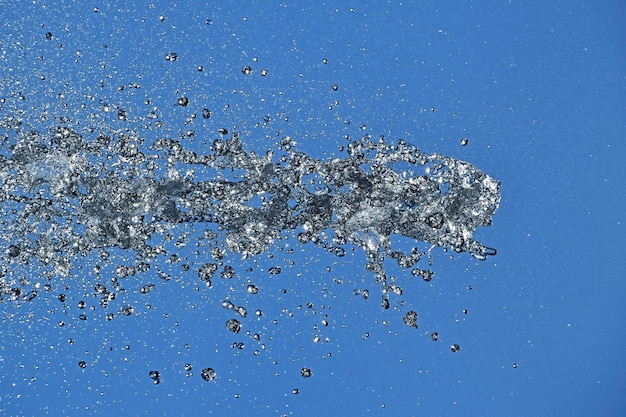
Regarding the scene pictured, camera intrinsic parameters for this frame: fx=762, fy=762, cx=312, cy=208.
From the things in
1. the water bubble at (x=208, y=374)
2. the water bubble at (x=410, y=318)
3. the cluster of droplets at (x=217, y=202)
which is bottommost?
the water bubble at (x=208, y=374)

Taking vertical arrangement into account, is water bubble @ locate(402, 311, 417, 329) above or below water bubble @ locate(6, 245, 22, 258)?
above

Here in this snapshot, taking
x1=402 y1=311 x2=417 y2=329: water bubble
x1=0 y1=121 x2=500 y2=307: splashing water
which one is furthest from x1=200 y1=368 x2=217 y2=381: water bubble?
x1=402 y1=311 x2=417 y2=329: water bubble

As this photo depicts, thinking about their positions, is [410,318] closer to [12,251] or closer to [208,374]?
[208,374]

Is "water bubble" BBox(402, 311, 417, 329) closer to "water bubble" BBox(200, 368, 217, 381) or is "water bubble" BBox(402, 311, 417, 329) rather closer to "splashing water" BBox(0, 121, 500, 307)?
A: "splashing water" BBox(0, 121, 500, 307)

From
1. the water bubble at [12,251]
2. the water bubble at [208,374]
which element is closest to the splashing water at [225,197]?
the water bubble at [12,251]

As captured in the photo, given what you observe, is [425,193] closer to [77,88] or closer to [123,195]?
[123,195]

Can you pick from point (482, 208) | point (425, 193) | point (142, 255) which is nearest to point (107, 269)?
point (142, 255)

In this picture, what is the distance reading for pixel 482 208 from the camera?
6.59ft

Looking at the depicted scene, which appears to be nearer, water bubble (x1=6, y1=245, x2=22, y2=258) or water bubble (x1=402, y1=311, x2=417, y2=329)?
water bubble (x1=6, y1=245, x2=22, y2=258)

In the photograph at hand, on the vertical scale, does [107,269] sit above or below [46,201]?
below

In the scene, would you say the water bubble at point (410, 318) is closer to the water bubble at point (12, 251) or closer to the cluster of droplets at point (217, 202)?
the cluster of droplets at point (217, 202)

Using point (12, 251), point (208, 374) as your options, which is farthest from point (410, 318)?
point (12, 251)

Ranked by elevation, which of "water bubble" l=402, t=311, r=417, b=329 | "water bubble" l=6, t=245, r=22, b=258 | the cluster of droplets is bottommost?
"water bubble" l=6, t=245, r=22, b=258

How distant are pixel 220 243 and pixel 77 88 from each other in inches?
19.2
